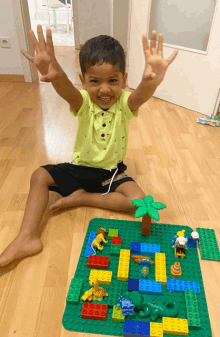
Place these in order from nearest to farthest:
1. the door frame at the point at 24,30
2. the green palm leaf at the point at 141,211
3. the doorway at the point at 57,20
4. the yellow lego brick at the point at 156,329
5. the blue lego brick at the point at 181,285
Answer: the yellow lego brick at the point at 156,329 → the blue lego brick at the point at 181,285 → the green palm leaf at the point at 141,211 → the door frame at the point at 24,30 → the doorway at the point at 57,20

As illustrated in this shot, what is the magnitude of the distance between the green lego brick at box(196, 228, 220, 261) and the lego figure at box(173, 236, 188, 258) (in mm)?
63

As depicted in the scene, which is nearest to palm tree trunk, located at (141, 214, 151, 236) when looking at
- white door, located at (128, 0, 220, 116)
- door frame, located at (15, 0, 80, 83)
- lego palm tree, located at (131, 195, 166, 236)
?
lego palm tree, located at (131, 195, 166, 236)

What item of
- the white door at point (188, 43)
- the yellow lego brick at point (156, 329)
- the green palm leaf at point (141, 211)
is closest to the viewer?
the yellow lego brick at point (156, 329)

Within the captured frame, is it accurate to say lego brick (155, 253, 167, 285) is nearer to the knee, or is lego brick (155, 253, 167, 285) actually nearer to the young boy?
the young boy

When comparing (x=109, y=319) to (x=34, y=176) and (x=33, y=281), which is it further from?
(x=34, y=176)

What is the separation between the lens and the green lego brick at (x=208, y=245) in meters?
0.82

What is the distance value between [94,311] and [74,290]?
0.25ft

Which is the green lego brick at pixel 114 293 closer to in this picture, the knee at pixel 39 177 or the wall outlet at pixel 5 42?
the knee at pixel 39 177

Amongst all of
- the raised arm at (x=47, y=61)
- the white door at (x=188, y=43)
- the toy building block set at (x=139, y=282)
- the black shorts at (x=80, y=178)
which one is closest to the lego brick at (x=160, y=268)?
the toy building block set at (x=139, y=282)

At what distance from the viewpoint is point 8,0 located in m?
2.03

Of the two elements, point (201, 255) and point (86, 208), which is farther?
point (86, 208)

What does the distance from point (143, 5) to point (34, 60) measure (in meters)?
1.51

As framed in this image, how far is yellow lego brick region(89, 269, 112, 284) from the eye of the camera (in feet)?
2.38

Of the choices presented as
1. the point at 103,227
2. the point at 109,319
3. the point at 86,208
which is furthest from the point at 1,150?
the point at 109,319
